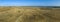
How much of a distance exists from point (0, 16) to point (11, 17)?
5 centimetres

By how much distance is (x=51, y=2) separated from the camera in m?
0.36

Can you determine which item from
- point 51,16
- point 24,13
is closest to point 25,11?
point 24,13

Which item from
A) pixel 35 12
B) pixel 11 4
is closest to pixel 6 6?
pixel 11 4

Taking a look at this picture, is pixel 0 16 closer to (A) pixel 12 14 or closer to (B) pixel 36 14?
(A) pixel 12 14

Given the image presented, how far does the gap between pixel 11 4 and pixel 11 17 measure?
64 millimetres

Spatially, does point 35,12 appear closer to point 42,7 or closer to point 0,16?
point 42,7

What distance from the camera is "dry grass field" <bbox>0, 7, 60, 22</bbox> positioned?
1.11 feet

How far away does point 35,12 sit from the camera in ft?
1.15

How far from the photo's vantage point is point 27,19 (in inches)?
13.3

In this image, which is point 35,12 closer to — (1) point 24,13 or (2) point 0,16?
(1) point 24,13

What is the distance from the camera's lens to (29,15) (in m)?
0.34

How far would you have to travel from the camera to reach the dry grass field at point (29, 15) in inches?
13.3

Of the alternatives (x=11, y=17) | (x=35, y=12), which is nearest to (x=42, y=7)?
(x=35, y=12)

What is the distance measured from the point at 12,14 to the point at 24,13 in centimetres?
5
